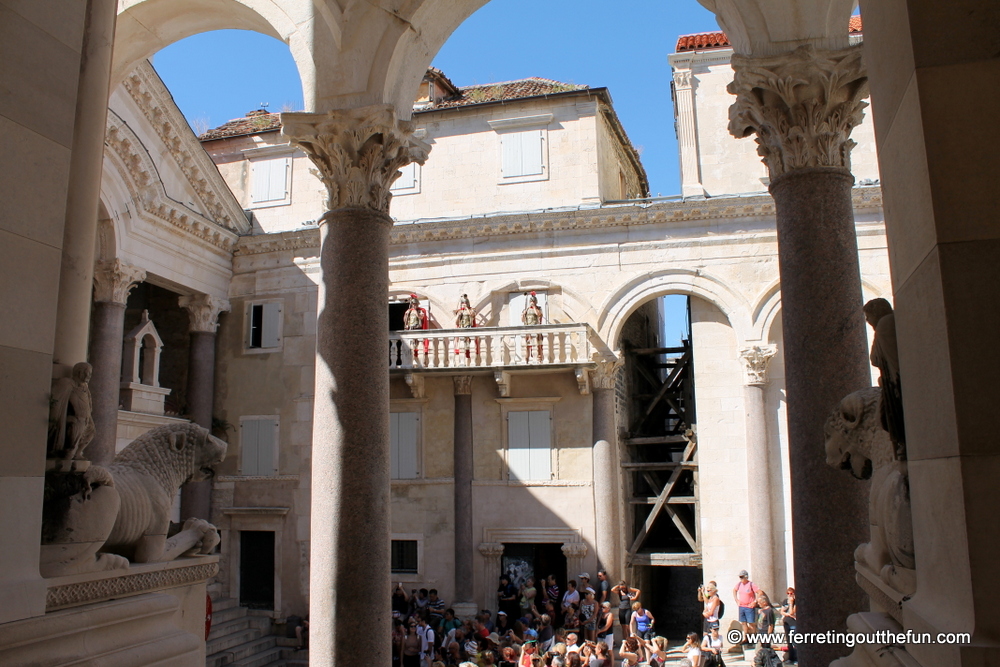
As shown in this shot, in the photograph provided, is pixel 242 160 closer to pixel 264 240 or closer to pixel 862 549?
pixel 264 240

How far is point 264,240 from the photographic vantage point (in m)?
22.1

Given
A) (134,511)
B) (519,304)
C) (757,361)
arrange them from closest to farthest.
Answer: (134,511) < (757,361) < (519,304)

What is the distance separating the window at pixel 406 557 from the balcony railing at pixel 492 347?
4.42 meters

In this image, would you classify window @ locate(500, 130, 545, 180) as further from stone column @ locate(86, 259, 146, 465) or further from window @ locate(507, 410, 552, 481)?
stone column @ locate(86, 259, 146, 465)

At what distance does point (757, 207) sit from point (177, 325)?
52.5ft

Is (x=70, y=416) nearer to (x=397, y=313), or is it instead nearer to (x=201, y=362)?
(x=397, y=313)

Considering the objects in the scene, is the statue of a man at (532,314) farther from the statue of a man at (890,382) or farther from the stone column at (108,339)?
the statue of a man at (890,382)

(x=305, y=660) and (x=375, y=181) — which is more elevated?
(x=375, y=181)

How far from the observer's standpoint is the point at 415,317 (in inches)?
802

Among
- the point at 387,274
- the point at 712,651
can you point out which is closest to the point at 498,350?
the point at 712,651

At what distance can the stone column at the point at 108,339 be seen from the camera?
15414 millimetres

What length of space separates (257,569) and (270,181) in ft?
34.1

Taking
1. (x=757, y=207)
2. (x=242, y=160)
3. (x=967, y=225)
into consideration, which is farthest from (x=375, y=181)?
(x=242, y=160)

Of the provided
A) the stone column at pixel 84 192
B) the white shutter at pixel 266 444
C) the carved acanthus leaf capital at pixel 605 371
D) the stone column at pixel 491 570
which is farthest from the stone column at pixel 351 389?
the white shutter at pixel 266 444
